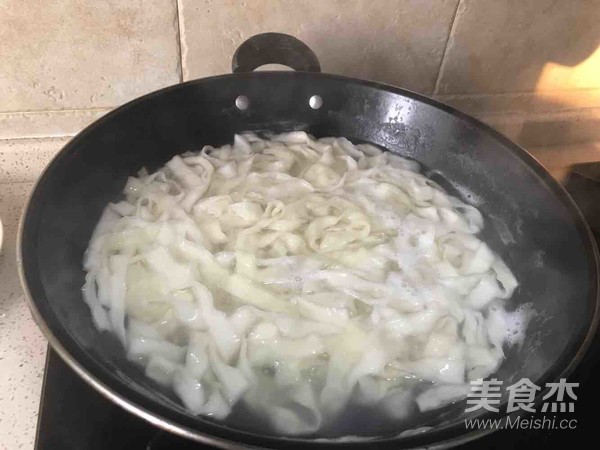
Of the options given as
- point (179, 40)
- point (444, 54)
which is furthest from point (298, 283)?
point (444, 54)

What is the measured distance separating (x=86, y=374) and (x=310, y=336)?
15.3 inches

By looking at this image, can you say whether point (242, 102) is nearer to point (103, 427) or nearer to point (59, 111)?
point (59, 111)

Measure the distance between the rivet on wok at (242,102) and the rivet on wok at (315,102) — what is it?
15 centimetres

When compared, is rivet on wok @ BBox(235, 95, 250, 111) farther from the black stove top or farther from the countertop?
the black stove top

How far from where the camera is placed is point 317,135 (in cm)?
143

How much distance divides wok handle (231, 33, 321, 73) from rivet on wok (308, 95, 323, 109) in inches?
3.1

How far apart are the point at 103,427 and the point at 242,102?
0.75 meters

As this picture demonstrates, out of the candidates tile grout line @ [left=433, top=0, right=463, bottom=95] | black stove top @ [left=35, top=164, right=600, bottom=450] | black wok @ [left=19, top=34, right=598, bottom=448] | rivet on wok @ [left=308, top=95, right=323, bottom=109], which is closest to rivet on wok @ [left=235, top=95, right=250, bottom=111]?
black wok @ [left=19, top=34, right=598, bottom=448]

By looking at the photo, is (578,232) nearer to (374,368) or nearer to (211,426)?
(374,368)

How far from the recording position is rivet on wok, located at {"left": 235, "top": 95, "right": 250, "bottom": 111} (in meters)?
1.33

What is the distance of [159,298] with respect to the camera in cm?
106

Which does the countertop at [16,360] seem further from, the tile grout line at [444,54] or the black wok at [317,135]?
the tile grout line at [444,54]

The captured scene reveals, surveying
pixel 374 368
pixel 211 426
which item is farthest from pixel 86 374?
pixel 374 368

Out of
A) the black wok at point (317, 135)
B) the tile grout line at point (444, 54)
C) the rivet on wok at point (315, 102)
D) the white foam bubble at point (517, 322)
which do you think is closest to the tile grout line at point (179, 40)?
the black wok at point (317, 135)
